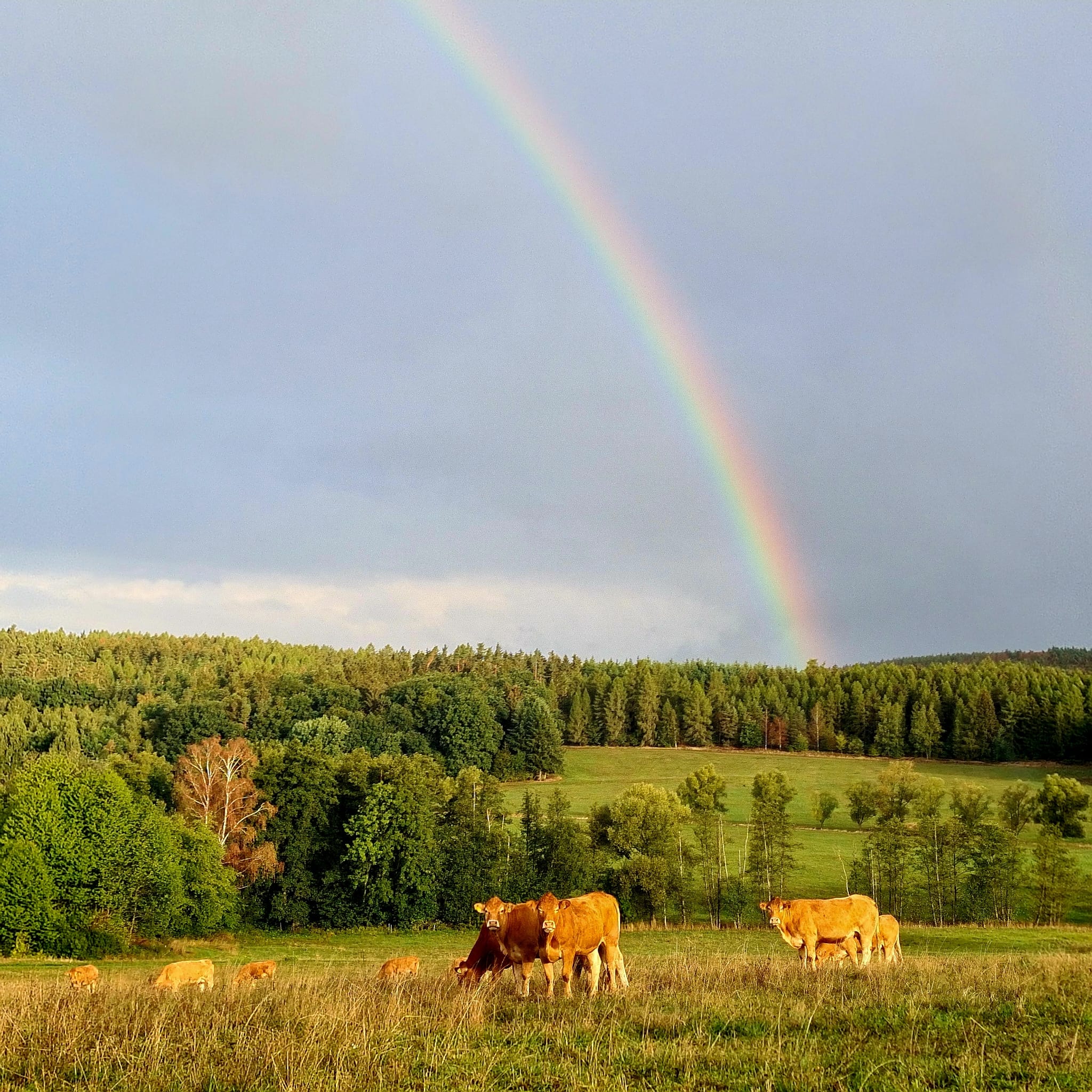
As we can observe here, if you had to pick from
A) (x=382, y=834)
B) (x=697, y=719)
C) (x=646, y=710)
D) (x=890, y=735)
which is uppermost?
(x=646, y=710)

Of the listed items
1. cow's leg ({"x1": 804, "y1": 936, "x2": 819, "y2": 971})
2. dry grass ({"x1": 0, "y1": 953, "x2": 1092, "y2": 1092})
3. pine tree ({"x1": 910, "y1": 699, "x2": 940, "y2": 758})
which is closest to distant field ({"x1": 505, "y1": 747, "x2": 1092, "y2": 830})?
pine tree ({"x1": 910, "y1": 699, "x2": 940, "y2": 758})

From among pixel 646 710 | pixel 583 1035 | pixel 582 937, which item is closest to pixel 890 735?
pixel 646 710

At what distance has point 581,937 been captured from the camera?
14781mm

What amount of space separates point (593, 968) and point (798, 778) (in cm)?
10723

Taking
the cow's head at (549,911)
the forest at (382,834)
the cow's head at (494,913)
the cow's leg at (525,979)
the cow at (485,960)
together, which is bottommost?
the forest at (382,834)

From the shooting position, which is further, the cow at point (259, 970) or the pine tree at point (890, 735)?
the pine tree at point (890, 735)

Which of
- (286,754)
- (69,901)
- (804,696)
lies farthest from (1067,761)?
(69,901)

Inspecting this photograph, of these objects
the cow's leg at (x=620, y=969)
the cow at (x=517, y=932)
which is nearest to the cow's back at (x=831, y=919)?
the cow's leg at (x=620, y=969)

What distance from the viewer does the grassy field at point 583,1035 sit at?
8.07m

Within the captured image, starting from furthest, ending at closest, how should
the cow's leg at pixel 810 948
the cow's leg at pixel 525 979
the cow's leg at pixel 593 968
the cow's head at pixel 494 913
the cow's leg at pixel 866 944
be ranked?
the cow's leg at pixel 866 944 → the cow's leg at pixel 810 948 → the cow's head at pixel 494 913 → the cow's leg at pixel 593 968 → the cow's leg at pixel 525 979

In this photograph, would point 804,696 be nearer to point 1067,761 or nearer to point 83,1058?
point 1067,761

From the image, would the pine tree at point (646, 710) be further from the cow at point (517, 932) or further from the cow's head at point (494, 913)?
the cow at point (517, 932)

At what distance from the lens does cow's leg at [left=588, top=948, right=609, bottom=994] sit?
48.0ft

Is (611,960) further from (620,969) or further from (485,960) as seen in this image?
(485,960)
